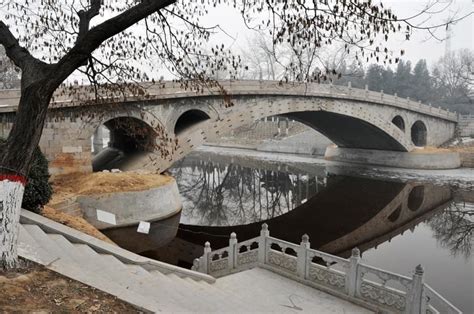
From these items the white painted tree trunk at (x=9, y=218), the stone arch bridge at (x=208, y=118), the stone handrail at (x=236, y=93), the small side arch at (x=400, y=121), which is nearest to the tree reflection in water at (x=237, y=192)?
the stone arch bridge at (x=208, y=118)

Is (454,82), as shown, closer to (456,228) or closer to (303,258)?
(456,228)

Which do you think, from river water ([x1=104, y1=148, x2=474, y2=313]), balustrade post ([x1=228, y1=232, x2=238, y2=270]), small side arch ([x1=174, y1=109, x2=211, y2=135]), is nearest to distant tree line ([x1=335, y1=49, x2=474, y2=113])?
river water ([x1=104, y1=148, x2=474, y2=313])

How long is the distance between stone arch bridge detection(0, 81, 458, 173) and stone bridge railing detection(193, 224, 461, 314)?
3.07 meters

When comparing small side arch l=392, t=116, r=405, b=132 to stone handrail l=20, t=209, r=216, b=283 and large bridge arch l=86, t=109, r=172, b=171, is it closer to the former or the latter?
large bridge arch l=86, t=109, r=172, b=171

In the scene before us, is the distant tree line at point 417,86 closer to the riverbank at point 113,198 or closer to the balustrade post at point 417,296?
the riverbank at point 113,198

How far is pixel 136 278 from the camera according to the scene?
225 inches

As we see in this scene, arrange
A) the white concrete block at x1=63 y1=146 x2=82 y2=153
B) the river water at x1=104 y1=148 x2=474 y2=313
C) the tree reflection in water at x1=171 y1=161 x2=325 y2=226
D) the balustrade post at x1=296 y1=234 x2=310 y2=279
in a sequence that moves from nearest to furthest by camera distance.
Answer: the balustrade post at x1=296 y1=234 x2=310 y2=279 < the river water at x1=104 y1=148 x2=474 y2=313 < the white concrete block at x1=63 y1=146 x2=82 y2=153 < the tree reflection in water at x1=171 y1=161 x2=325 y2=226

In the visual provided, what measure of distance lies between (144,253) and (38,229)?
5.62 meters

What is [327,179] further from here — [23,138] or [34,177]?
[23,138]

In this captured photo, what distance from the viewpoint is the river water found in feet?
40.0

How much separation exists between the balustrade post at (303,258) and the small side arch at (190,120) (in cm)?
1395

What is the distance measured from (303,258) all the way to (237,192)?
16.8 m

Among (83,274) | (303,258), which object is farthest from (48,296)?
(303,258)

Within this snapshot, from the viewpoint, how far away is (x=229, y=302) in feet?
20.1
